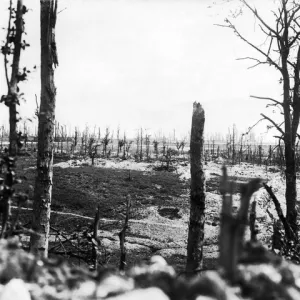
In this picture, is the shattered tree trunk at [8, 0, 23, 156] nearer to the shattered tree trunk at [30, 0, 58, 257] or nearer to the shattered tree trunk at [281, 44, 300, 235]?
the shattered tree trunk at [30, 0, 58, 257]

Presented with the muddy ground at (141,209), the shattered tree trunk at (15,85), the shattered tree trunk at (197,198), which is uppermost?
the shattered tree trunk at (15,85)

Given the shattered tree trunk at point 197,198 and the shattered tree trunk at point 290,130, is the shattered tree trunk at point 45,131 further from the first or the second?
the shattered tree trunk at point 290,130

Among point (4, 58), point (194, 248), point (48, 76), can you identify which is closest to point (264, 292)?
point (4, 58)

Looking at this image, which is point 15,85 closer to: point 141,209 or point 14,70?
point 14,70

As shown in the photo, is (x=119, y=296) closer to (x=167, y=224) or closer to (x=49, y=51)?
(x=49, y=51)

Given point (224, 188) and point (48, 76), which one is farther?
A: point (48, 76)

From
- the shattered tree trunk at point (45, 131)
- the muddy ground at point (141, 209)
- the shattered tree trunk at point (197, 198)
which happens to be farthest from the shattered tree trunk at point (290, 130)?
the shattered tree trunk at point (45, 131)

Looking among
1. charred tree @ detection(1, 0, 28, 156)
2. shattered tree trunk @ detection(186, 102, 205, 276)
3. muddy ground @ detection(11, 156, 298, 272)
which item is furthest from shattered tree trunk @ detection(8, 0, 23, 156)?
muddy ground @ detection(11, 156, 298, 272)
